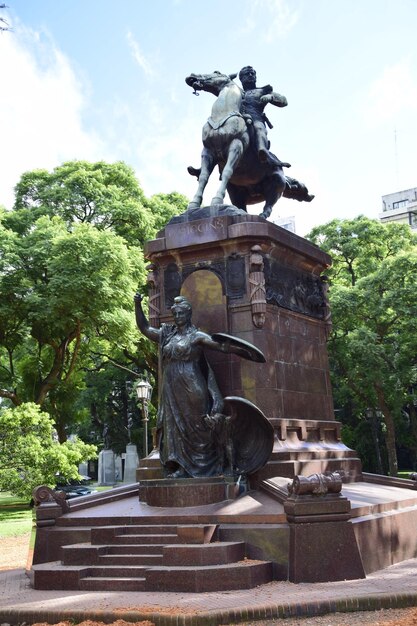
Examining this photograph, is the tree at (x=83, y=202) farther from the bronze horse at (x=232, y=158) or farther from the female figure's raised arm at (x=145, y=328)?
the female figure's raised arm at (x=145, y=328)

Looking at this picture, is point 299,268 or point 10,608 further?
point 299,268

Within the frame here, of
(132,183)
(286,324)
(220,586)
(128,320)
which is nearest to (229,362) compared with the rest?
(286,324)

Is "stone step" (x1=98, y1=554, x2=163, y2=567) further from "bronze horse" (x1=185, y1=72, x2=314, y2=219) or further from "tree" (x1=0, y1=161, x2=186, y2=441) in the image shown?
"tree" (x1=0, y1=161, x2=186, y2=441)

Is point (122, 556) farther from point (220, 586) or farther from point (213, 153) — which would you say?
point (213, 153)

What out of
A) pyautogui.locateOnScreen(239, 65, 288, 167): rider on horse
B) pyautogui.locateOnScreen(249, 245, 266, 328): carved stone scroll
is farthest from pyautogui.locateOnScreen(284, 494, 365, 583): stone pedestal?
pyautogui.locateOnScreen(239, 65, 288, 167): rider on horse

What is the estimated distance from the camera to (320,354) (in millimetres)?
13336

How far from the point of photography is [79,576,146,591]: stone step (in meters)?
8.47

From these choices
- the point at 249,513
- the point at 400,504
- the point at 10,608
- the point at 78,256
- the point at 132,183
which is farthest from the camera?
the point at 132,183

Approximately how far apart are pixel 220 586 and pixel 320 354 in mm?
5976

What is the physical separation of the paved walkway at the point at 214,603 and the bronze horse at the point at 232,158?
22.4ft

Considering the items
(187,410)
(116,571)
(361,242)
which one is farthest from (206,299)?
(361,242)

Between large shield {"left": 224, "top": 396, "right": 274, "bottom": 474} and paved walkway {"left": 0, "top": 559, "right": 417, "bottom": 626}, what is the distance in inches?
90.2

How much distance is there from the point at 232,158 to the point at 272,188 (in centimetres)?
160

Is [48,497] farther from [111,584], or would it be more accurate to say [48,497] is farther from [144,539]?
[111,584]
